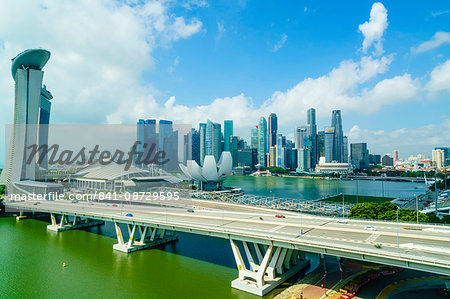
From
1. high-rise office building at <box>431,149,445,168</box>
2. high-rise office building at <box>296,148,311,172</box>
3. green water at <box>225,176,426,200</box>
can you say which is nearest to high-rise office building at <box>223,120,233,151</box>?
high-rise office building at <box>296,148,311,172</box>

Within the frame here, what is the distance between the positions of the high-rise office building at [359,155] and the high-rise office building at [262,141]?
59324mm

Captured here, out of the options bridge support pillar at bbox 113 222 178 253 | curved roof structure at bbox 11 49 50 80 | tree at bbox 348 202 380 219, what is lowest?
bridge support pillar at bbox 113 222 178 253

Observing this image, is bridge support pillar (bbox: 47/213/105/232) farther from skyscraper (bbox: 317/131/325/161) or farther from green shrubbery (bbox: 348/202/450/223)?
skyscraper (bbox: 317/131/325/161)

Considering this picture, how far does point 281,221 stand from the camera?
20125mm

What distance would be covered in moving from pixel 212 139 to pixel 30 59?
11771 cm

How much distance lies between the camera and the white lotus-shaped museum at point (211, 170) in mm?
50625

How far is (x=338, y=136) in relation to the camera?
18462 centimetres

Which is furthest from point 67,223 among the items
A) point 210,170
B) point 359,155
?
point 359,155

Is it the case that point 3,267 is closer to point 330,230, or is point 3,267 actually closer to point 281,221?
point 281,221

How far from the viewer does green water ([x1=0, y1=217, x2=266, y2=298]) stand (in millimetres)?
15930

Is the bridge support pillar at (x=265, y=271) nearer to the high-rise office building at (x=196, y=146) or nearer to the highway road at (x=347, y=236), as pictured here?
the highway road at (x=347, y=236)

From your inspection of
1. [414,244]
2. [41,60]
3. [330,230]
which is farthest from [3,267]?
[41,60]

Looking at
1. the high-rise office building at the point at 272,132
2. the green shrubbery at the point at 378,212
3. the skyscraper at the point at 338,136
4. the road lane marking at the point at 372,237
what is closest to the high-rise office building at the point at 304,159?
the skyscraper at the point at 338,136

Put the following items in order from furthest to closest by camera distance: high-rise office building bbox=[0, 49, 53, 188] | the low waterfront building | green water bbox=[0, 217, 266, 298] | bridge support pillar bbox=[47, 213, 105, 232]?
the low waterfront building, high-rise office building bbox=[0, 49, 53, 188], bridge support pillar bbox=[47, 213, 105, 232], green water bbox=[0, 217, 266, 298]
